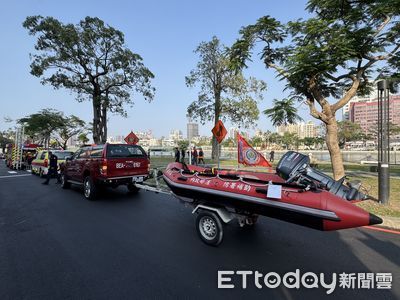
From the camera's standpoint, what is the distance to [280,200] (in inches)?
135

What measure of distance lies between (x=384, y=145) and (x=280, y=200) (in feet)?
17.0

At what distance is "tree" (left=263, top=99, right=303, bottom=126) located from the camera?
9758mm

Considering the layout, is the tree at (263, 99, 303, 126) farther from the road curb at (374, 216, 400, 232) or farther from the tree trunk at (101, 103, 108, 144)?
the tree trunk at (101, 103, 108, 144)

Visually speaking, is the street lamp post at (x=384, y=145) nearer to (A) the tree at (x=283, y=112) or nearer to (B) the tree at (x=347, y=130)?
(A) the tree at (x=283, y=112)

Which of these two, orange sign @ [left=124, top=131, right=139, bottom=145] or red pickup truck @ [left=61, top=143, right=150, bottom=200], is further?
orange sign @ [left=124, top=131, right=139, bottom=145]

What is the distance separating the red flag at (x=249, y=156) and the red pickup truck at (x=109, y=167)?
3806 mm

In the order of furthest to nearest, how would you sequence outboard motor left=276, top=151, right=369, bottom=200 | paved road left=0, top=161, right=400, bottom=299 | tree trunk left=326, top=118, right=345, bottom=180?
1. tree trunk left=326, top=118, right=345, bottom=180
2. outboard motor left=276, top=151, right=369, bottom=200
3. paved road left=0, top=161, right=400, bottom=299

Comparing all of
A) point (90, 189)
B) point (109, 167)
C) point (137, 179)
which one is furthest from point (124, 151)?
point (90, 189)

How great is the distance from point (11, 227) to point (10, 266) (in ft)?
7.29

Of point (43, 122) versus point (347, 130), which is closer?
point (43, 122)

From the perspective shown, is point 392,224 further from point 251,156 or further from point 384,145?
point 251,156

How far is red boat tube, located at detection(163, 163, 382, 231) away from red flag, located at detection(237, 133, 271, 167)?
87cm

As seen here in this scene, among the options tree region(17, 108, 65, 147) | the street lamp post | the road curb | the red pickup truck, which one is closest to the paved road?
the road curb

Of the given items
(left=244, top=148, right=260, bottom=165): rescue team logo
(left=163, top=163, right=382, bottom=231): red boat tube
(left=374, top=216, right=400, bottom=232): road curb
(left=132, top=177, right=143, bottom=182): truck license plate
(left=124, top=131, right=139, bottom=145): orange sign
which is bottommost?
(left=374, top=216, right=400, bottom=232): road curb
